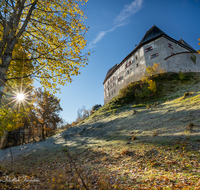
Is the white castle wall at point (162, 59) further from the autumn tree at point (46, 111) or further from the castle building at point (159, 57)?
the autumn tree at point (46, 111)

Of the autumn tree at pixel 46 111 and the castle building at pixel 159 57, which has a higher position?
the castle building at pixel 159 57

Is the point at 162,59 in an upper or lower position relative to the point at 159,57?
lower

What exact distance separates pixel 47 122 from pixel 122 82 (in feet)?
74.0

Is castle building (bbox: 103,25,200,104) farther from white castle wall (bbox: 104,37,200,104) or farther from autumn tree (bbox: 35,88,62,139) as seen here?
autumn tree (bbox: 35,88,62,139)

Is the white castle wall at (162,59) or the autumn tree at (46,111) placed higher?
the white castle wall at (162,59)

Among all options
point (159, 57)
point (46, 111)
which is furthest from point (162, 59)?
point (46, 111)

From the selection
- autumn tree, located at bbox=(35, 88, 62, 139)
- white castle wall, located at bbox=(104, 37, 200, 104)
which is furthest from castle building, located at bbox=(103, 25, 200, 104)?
autumn tree, located at bbox=(35, 88, 62, 139)

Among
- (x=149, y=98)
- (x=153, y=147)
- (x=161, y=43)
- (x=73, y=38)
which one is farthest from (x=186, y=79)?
(x=73, y=38)

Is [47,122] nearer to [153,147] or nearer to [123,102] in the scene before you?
[123,102]

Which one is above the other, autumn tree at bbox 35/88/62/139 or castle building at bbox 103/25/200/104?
castle building at bbox 103/25/200/104

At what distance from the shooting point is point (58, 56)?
6.23 metres

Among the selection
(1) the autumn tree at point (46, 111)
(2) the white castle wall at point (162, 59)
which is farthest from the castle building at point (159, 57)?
(1) the autumn tree at point (46, 111)

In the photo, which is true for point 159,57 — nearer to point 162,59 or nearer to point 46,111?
point 162,59

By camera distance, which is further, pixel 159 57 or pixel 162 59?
pixel 159 57
